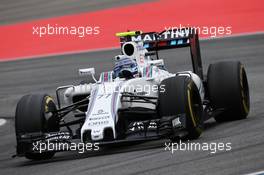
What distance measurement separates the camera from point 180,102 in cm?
1192

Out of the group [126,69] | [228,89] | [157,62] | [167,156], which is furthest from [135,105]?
[167,156]

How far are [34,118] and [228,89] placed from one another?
3117mm

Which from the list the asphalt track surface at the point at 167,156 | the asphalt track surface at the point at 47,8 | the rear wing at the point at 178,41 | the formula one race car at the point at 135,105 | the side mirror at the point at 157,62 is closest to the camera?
the asphalt track surface at the point at 167,156

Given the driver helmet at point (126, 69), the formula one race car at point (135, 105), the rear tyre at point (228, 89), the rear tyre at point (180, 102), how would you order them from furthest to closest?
the rear tyre at point (228, 89) → the driver helmet at point (126, 69) → the rear tyre at point (180, 102) → the formula one race car at point (135, 105)

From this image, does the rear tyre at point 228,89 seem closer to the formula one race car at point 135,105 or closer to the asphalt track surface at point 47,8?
the formula one race car at point 135,105

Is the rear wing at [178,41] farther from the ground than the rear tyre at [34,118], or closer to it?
farther from the ground

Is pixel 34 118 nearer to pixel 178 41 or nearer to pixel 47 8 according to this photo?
pixel 178 41

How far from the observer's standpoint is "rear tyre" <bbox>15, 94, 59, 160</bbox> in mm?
12164

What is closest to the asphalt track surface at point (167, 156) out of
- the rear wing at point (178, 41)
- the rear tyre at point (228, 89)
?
the rear tyre at point (228, 89)

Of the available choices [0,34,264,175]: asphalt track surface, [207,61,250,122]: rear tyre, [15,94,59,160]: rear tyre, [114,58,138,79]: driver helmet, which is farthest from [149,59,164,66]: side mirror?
[15,94,59,160]: rear tyre

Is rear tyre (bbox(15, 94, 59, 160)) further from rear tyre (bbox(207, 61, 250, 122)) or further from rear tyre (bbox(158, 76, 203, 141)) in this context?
rear tyre (bbox(207, 61, 250, 122))

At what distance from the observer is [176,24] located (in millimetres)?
30391

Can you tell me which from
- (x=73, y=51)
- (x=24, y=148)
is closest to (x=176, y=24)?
(x=73, y=51)

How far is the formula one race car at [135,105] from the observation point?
38.7ft
